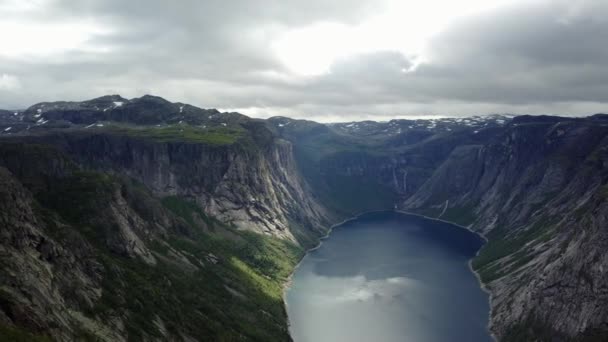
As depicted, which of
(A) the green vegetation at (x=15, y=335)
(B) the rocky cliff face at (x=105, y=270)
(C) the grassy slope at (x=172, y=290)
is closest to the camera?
(A) the green vegetation at (x=15, y=335)

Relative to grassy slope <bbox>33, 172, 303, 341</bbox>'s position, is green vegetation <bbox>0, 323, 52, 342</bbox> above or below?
above

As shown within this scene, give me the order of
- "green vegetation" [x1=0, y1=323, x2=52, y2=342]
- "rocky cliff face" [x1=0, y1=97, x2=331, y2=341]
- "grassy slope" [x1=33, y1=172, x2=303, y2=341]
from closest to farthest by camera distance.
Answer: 1. "green vegetation" [x1=0, y1=323, x2=52, y2=342]
2. "rocky cliff face" [x1=0, y1=97, x2=331, y2=341]
3. "grassy slope" [x1=33, y1=172, x2=303, y2=341]

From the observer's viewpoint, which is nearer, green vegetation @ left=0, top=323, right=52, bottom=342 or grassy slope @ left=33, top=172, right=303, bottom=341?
green vegetation @ left=0, top=323, right=52, bottom=342

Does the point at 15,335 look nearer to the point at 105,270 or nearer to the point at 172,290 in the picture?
the point at 105,270

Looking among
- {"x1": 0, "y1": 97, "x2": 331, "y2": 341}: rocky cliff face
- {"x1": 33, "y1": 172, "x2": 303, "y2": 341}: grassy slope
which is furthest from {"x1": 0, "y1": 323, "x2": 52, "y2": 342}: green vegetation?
{"x1": 33, "y1": 172, "x2": 303, "y2": 341}: grassy slope

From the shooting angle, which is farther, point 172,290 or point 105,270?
point 172,290

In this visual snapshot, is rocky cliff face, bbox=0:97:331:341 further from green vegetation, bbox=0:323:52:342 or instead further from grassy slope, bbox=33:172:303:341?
grassy slope, bbox=33:172:303:341

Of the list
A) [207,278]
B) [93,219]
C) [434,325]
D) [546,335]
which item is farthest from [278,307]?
[546,335]

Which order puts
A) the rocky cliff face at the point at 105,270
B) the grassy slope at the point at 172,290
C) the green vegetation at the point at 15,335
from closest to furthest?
the green vegetation at the point at 15,335 → the rocky cliff face at the point at 105,270 → the grassy slope at the point at 172,290

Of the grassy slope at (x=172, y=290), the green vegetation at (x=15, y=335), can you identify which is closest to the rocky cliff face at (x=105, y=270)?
the green vegetation at (x=15, y=335)

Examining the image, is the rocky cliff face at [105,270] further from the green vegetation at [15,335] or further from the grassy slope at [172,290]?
the grassy slope at [172,290]

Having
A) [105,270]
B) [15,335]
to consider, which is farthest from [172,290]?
[15,335]

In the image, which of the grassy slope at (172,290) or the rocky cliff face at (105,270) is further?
the grassy slope at (172,290)
